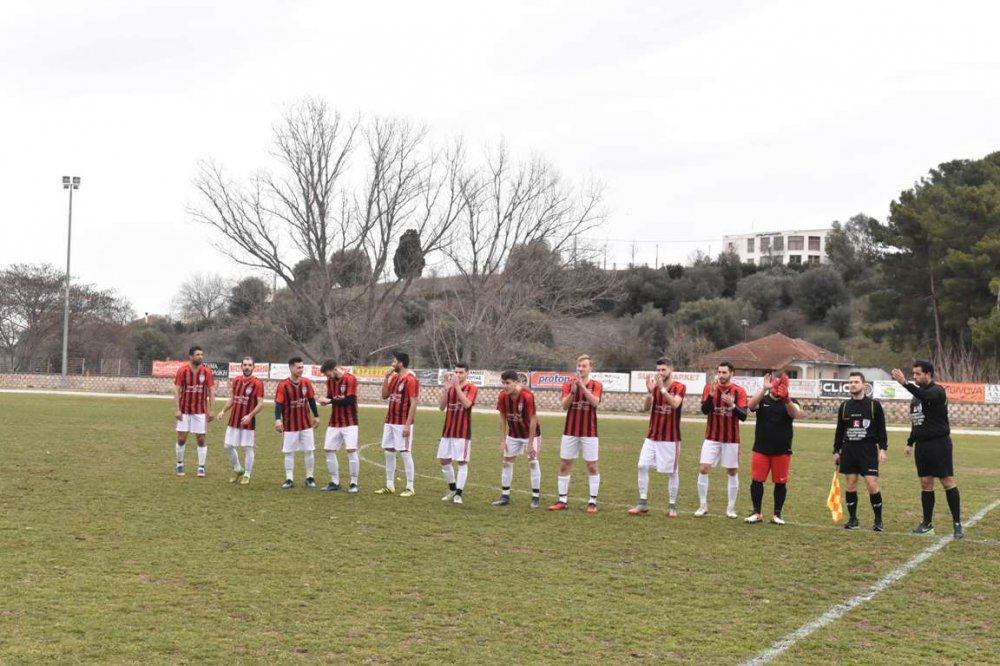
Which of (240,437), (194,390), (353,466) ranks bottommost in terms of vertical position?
(353,466)

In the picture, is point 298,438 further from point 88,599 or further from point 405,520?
point 88,599

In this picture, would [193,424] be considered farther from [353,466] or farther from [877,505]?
[877,505]

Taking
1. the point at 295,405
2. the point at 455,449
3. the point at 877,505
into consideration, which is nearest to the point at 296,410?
the point at 295,405

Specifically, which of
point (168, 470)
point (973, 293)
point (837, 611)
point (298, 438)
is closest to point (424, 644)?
point (837, 611)

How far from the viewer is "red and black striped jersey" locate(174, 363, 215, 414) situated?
15219 millimetres

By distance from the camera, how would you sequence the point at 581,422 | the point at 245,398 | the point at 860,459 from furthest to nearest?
the point at 245,398
the point at 581,422
the point at 860,459

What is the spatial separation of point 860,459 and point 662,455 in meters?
2.38

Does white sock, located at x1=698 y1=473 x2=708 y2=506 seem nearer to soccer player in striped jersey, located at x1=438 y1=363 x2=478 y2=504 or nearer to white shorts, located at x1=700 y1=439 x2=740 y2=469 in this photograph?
white shorts, located at x1=700 y1=439 x2=740 y2=469

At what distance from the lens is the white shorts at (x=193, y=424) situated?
15.3 metres

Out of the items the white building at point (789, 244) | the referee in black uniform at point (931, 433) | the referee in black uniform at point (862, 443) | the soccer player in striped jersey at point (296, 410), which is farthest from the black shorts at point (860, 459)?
the white building at point (789, 244)

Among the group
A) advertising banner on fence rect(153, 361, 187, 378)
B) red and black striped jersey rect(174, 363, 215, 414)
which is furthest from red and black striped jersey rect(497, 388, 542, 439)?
advertising banner on fence rect(153, 361, 187, 378)

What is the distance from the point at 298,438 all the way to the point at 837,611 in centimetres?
858

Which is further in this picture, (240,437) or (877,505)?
(240,437)

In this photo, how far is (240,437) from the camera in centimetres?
1480
